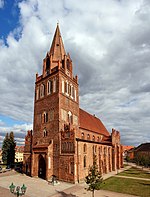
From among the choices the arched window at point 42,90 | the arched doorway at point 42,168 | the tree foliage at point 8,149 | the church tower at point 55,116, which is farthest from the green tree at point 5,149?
the arched window at point 42,90

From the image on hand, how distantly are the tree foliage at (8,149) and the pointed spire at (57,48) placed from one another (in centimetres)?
3521

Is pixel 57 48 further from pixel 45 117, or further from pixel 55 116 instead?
pixel 55 116

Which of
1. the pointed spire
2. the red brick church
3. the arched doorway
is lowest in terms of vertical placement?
the arched doorway

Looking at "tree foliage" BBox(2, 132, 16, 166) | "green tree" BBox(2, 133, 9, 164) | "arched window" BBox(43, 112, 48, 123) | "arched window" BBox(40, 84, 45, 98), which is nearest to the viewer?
"arched window" BBox(43, 112, 48, 123)

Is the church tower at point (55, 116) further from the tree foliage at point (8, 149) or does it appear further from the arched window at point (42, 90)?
the tree foliage at point (8, 149)

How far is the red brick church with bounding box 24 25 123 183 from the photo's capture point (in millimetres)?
28125

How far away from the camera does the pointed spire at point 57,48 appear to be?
36.7m

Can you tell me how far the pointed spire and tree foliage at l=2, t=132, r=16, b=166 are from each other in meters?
35.2

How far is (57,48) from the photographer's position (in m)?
37.5

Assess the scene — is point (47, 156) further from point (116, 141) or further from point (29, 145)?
point (116, 141)

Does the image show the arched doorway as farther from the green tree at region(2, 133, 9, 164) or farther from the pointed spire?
the green tree at region(2, 133, 9, 164)

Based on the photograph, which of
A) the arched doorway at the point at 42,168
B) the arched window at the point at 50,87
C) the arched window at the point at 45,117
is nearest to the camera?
the arched doorway at the point at 42,168

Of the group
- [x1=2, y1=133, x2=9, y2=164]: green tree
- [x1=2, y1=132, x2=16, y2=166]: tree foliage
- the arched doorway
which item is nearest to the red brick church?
the arched doorway

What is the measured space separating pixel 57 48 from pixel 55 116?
15.0 metres
